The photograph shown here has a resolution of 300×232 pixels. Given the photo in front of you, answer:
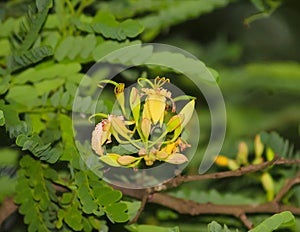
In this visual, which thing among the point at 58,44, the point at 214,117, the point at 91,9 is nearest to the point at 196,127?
the point at 214,117

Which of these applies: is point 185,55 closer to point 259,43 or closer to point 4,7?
point 4,7

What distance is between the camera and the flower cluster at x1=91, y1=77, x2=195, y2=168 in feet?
1.72

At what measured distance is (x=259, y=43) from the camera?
4.23 feet

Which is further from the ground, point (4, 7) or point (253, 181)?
point (4, 7)

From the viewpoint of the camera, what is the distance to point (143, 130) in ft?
1.70

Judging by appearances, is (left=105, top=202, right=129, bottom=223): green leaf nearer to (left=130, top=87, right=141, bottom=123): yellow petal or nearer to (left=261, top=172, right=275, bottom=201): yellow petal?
(left=130, top=87, right=141, bottom=123): yellow petal

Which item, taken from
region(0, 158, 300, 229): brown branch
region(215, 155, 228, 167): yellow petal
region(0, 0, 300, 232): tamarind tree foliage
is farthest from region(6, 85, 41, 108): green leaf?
region(215, 155, 228, 167): yellow petal

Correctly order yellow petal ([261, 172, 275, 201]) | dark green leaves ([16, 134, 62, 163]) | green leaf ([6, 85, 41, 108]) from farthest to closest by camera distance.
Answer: yellow petal ([261, 172, 275, 201])
green leaf ([6, 85, 41, 108])
dark green leaves ([16, 134, 62, 163])

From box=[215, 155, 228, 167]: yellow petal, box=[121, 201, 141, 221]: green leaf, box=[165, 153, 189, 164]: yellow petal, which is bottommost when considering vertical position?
box=[215, 155, 228, 167]: yellow petal

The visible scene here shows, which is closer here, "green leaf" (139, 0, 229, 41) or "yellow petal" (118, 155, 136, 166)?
"yellow petal" (118, 155, 136, 166)

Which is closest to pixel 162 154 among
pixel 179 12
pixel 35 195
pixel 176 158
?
pixel 176 158

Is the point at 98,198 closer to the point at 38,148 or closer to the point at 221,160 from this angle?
the point at 38,148

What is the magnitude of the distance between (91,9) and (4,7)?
0.33ft

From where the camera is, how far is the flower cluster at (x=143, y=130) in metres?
0.52
